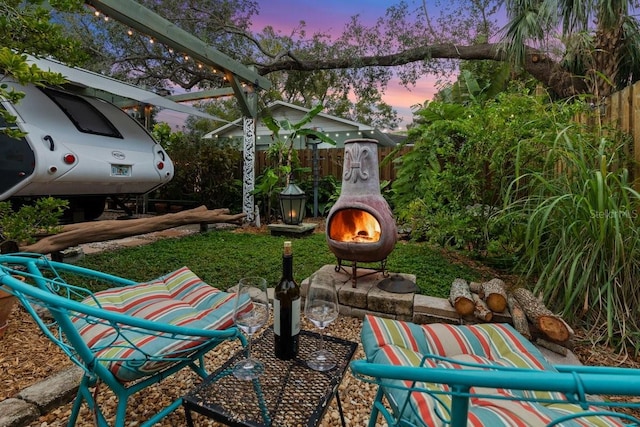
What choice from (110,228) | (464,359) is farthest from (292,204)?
(464,359)

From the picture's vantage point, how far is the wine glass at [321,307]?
4.64 ft

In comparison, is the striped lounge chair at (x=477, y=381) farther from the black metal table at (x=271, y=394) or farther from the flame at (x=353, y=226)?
the flame at (x=353, y=226)

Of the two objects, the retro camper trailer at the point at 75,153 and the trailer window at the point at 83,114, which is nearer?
the retro camper trailer at the point at 75,153

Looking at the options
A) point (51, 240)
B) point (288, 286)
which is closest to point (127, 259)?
point (51, 240)

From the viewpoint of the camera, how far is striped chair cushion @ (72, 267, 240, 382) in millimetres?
1260

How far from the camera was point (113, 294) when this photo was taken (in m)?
1.82

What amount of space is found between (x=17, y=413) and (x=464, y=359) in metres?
2.01

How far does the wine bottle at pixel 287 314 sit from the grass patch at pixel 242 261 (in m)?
1.98

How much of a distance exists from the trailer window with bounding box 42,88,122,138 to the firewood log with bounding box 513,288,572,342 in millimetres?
5611

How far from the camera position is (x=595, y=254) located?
7.61ft

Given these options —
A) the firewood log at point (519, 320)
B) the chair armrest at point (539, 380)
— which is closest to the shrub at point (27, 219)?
the chair armrest at point (539, 380)

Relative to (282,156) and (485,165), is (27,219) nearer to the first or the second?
(485,165)

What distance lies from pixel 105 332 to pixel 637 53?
7.16m

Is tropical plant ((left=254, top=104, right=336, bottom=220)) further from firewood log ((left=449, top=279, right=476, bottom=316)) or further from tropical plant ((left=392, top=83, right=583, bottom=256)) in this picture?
firewood log ((left=449, top=279, right=476, bottom=316))
